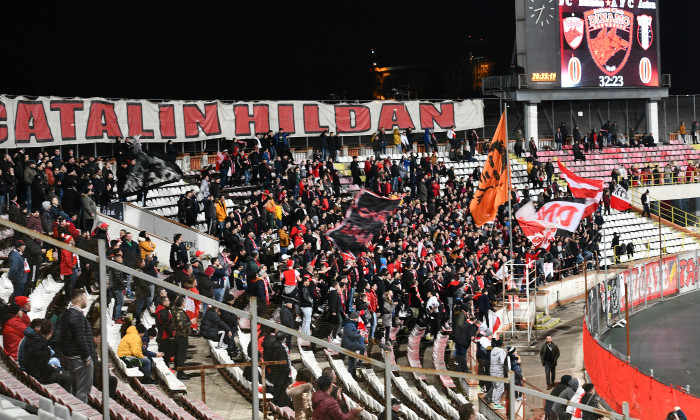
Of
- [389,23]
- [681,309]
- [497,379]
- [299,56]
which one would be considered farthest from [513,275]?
[389,23]

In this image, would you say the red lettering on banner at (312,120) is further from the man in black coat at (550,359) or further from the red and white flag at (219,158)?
the man in black coat at (550,359)

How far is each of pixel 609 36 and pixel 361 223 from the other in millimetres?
27709

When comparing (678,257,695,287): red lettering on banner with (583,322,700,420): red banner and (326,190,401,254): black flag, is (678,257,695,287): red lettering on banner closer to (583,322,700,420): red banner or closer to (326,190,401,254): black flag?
(326,190,401,254): black flag

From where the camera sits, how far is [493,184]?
27859 mm

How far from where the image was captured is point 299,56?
67.5m

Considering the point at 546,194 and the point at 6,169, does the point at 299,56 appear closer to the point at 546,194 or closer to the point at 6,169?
the point at 546,194

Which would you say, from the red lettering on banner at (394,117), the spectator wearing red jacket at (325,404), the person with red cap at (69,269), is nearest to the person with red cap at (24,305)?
the person with red cap at (69,269)

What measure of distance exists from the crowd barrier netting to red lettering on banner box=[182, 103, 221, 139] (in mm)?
15302

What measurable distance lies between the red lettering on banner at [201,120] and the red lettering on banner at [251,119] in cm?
87

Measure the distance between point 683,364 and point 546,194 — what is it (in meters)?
16.8

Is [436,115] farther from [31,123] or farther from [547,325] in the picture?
[31,123]

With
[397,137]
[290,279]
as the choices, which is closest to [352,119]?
[397,137]

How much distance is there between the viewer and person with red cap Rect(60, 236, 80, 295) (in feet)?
28.1

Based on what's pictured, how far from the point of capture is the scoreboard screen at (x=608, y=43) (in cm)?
4600
